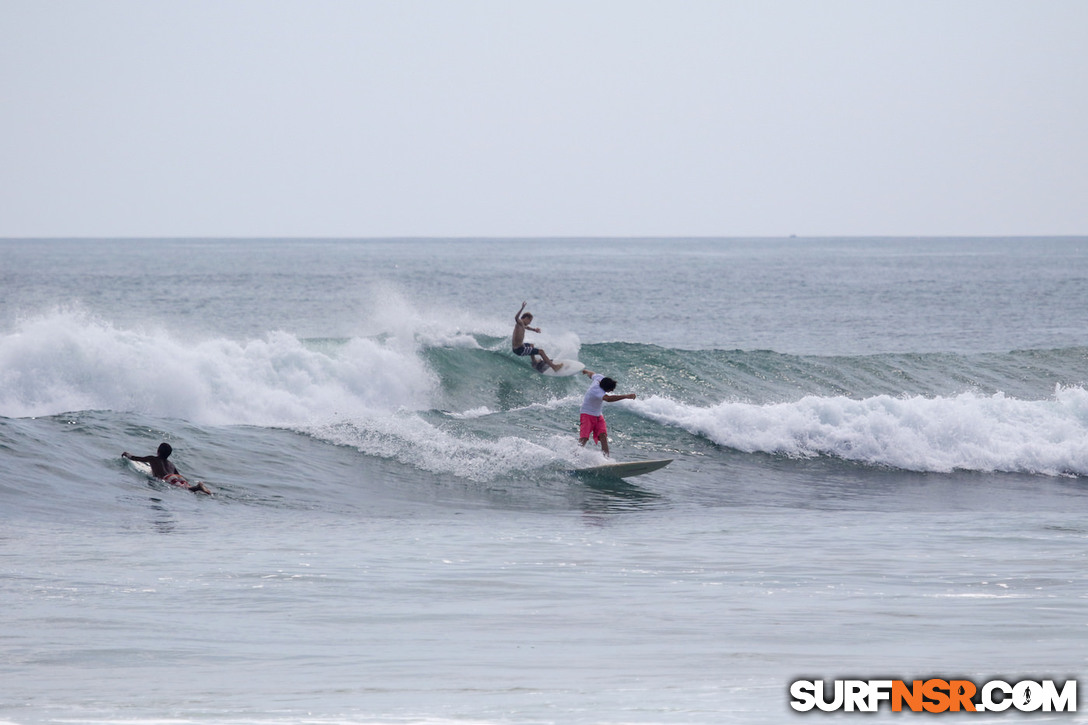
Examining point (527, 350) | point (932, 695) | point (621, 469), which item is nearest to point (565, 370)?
point (527, 350)

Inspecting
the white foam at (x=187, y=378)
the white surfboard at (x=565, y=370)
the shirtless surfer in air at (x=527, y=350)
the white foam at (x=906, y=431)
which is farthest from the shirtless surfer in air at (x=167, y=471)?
the white surfboard at (x=565, y=370)

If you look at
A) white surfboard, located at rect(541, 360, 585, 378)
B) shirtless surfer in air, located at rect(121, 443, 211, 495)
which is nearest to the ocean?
shirtless surfer in air, located at rect(121, 443, 211, 495)

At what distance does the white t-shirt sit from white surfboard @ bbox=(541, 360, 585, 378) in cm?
733

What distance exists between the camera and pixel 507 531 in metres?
13.2

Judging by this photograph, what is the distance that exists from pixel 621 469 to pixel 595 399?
1236mm

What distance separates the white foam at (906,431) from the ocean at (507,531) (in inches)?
2.8

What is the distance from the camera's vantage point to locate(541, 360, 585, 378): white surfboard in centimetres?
2514

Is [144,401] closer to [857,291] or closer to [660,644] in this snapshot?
[660,644]

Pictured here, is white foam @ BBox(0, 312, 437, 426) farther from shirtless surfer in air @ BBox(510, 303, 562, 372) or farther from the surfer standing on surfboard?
the surfer standing on surfboard

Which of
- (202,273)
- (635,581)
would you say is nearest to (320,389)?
(635,581)

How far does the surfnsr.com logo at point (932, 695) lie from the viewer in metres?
5.68

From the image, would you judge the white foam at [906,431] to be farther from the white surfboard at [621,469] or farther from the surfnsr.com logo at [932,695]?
the surfnsr.com logo at [932,695]

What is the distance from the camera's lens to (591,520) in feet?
46.6

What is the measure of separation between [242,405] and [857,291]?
196ft
